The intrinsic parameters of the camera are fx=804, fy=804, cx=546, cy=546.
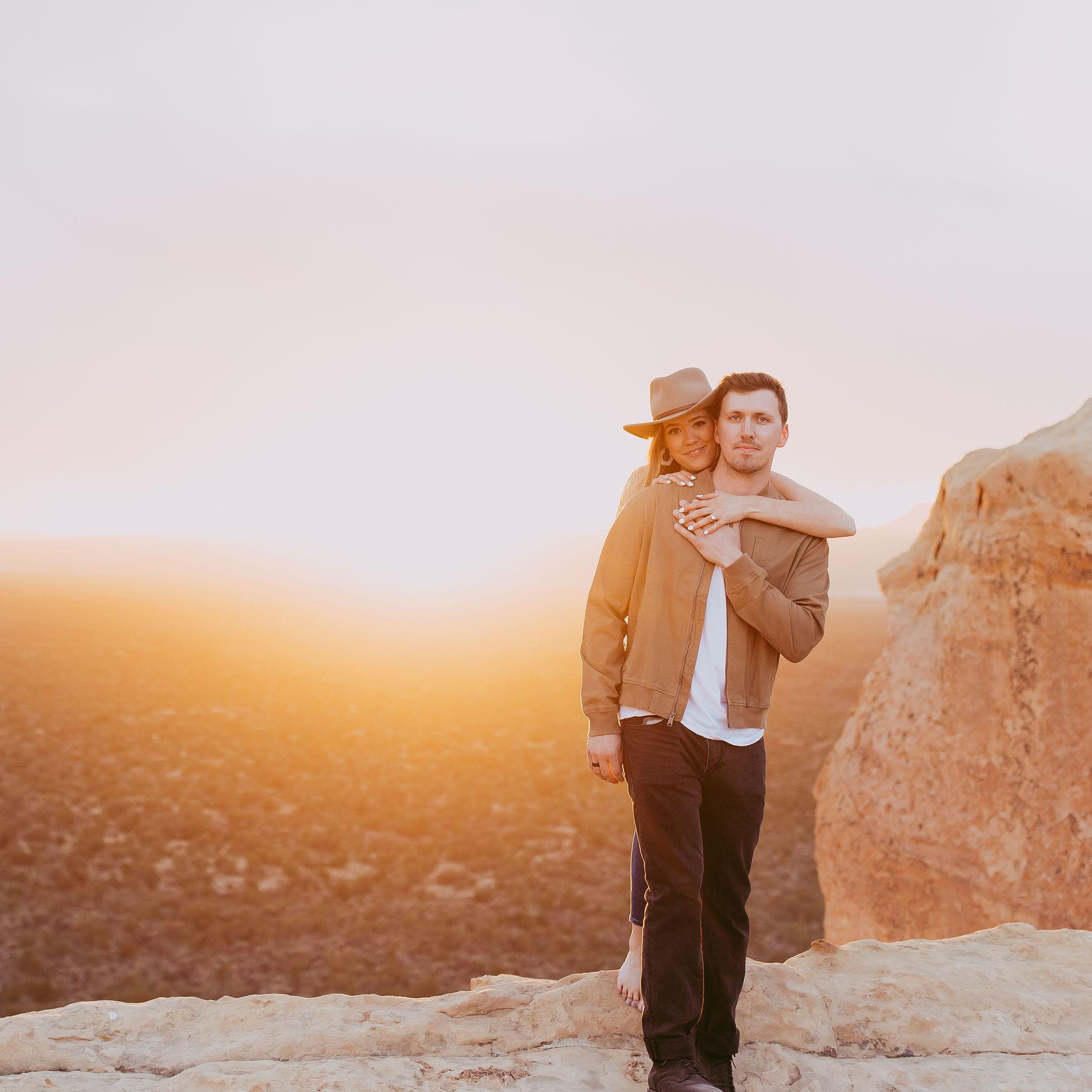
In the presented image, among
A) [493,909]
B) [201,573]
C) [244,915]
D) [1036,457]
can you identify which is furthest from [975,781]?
[201,573]

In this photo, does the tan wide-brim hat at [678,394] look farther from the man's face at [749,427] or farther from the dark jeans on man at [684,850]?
the dark jeans on man at [684,850]

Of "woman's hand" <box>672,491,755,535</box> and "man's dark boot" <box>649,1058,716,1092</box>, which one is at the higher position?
"woman's hand" <box>672,491,755,535</box>

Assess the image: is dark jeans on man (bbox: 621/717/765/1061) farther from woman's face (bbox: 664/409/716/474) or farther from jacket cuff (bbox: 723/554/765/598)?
woman's face (bbox: 664/409/716/474)

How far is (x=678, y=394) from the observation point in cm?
254

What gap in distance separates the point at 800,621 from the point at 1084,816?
390 centimetres

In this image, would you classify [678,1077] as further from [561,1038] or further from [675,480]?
[675,480]

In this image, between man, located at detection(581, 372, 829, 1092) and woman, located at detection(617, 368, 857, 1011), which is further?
woman, located at detection(617, 368, 857, 1011)

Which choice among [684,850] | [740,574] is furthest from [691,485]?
[684,850]

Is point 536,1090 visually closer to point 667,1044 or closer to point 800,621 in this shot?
point 667,1044

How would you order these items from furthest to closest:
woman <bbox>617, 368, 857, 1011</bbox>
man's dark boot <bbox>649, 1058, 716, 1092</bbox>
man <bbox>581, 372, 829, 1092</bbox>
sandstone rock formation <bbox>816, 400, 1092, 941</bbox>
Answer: sandstone rock formation <bbox>816, 400, 1092, 941</bbox>, woman <bbox>617, 368, 857, 1011</bbox>, man <bbox>581, 372, 829, 1092</bbox>, man's dark boot <bbox>649, 1058, 716, 1092</bbox>

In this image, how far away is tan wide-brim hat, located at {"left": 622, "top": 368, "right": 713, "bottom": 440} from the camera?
2.53m

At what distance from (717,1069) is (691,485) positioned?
1.79 metres

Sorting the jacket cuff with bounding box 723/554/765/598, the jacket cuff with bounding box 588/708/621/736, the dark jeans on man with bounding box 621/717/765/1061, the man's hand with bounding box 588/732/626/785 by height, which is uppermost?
the jacket cuff with bounding box 723/554/765/598

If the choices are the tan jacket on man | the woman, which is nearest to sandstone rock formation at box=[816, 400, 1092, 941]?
the woman
